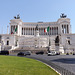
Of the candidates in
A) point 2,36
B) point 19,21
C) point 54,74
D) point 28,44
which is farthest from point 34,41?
point 54,74

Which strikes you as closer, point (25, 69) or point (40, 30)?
point (25, 69)

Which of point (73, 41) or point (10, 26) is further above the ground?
point (10, 26)

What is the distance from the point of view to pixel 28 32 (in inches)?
4114

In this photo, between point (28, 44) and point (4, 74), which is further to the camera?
point (28, 44)

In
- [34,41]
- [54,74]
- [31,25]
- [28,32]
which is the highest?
[31,25]

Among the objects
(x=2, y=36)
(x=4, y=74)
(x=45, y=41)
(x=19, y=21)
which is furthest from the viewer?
(x=19, y=21)

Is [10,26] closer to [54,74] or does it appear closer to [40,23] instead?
[40,23]

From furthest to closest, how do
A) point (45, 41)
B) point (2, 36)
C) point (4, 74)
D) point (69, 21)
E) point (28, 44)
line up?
1. point (69, 21)
2. point (2, 36)
3. point (45, 41)
4. point (28, 44)
5. point (4, 74)

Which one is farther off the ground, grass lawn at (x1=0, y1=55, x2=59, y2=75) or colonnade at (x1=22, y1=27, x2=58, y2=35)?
colonnade at (x1=22, y1=27, x2=58, y2=35)

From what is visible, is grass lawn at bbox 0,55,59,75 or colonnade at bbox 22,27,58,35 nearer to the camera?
grass lawn at bbox 0,55,59,75

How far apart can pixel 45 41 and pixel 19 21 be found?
137 ft

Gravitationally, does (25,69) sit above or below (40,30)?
below

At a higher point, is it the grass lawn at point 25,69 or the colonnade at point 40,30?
the colonnade at point 40,30

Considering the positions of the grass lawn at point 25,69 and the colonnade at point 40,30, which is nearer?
the grass lawn at point 25,69
